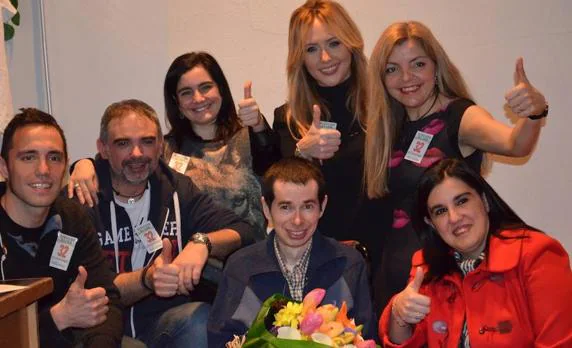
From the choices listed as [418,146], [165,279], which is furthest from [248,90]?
[165,279]

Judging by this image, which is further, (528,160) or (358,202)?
(528,160)

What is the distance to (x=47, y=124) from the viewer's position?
9.73ft

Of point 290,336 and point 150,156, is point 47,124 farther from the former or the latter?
point 290,336

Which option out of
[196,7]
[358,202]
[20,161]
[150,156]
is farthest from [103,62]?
[358,202]

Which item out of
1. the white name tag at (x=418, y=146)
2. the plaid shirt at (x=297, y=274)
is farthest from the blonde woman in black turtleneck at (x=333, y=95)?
the plaid shirt at (x=297, y=274)

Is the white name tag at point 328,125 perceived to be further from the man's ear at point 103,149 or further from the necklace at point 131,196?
the man's ear at point 103,149

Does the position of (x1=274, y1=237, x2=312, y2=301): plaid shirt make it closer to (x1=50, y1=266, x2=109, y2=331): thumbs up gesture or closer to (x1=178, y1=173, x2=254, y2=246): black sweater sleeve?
(x1=178, y1=173, x2=254, y2=246): black sweater sleeve

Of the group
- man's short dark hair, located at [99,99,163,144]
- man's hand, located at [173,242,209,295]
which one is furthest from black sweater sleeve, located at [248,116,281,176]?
man's hand, located at [173,242,209,295]

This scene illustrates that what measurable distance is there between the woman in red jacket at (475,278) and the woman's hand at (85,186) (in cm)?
137

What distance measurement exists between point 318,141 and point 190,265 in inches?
29.2

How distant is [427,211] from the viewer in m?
2.71

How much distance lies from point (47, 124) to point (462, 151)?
5.41ft

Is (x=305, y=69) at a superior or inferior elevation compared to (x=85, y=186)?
superior

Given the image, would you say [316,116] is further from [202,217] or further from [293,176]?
[202,217]
